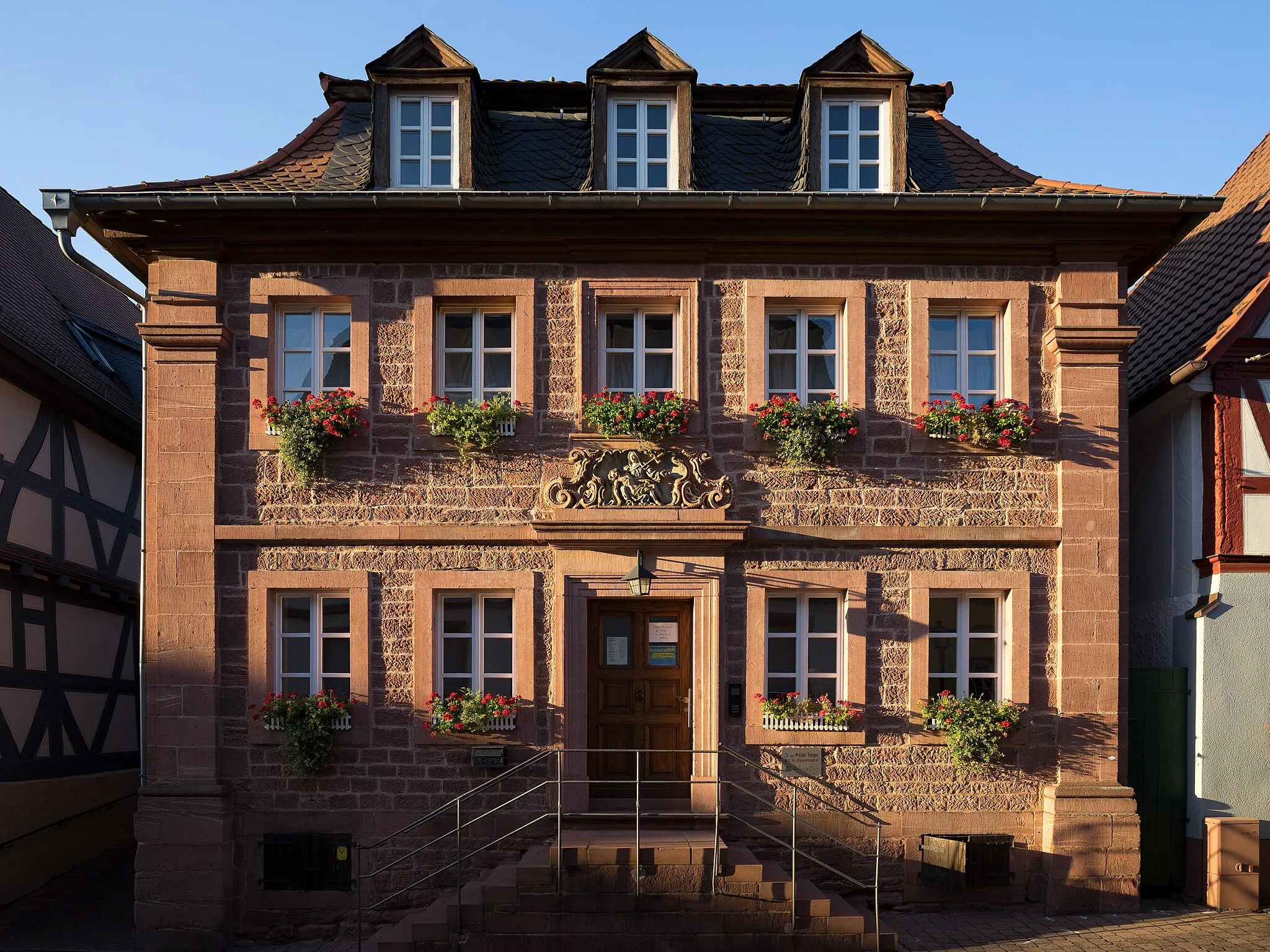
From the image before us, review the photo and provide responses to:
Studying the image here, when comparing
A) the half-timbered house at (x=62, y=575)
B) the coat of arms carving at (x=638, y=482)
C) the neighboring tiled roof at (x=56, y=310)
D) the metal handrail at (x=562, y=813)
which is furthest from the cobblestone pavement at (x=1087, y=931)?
the neighboring tiled roof at (x=56, y=310)

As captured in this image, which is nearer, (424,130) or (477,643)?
(477,643)

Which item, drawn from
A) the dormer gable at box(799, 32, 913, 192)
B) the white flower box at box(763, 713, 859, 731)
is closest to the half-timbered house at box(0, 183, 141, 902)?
the white flower box at box(763, 713, 859, 731)

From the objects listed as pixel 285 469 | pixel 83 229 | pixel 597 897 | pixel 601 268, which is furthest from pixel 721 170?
pixel 597 897

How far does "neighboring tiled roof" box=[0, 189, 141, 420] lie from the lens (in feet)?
45.0

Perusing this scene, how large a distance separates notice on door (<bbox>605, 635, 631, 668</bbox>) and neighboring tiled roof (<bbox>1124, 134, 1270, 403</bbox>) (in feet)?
20.7

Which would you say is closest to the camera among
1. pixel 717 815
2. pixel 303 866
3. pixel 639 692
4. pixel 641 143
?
pixel 717 815

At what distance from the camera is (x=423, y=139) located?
1127 centimetres

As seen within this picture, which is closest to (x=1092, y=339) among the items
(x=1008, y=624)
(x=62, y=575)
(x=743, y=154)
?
(x=1008, y=624)

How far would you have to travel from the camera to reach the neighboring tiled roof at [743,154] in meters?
11.4

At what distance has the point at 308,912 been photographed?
34.2ft

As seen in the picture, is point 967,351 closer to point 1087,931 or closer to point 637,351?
point 637,351

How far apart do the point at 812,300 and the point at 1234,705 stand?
5.85 metres

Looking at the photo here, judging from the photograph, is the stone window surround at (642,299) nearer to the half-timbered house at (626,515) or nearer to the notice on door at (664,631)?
the half-timbered house at (626,515)

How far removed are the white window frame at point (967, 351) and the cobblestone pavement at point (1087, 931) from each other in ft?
16.6
